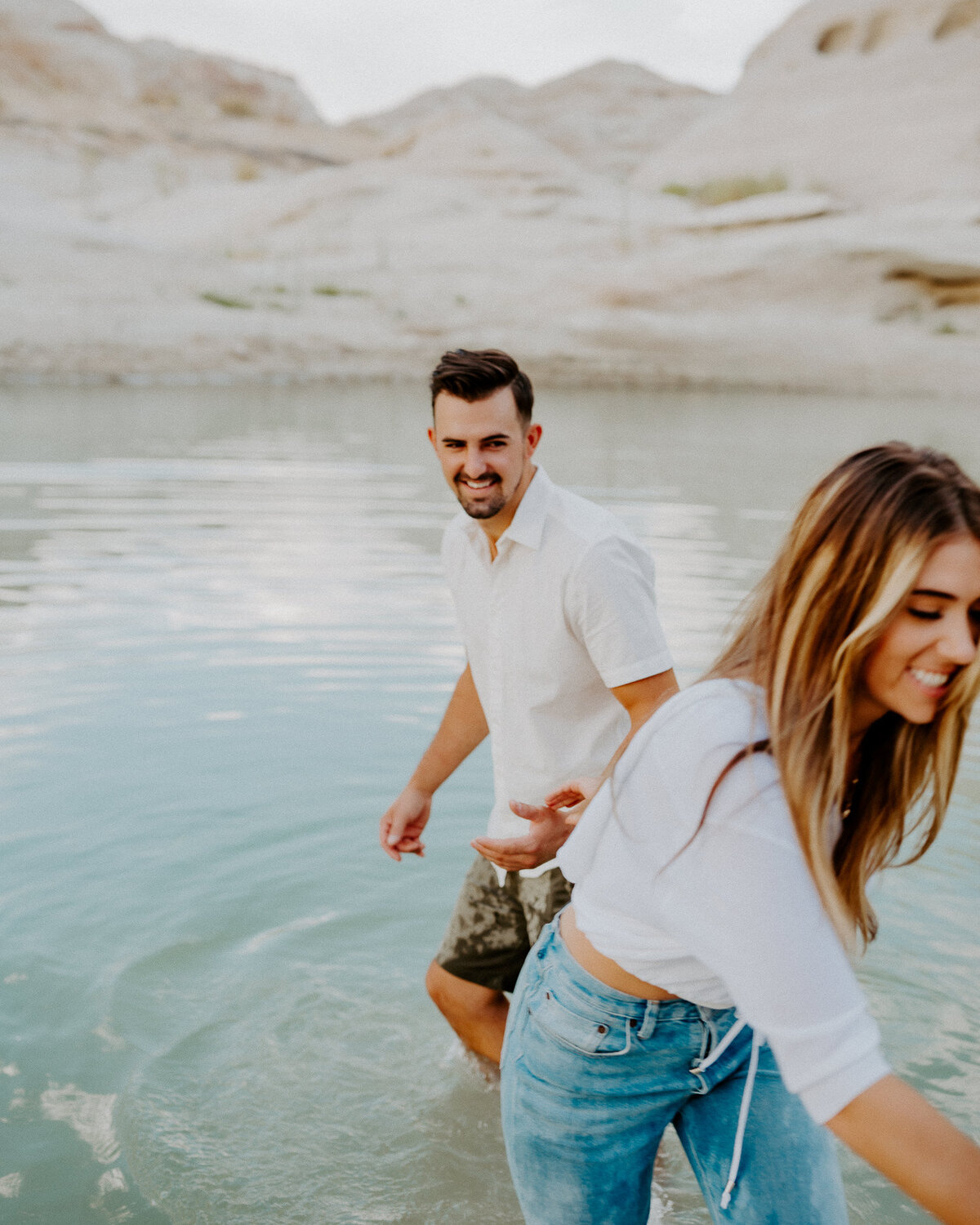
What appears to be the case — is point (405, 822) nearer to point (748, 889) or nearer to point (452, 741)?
point (452, 741)

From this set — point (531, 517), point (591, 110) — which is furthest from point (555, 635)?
point (591, 110)

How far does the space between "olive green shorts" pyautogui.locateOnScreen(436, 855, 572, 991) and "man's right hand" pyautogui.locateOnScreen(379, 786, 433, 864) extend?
181 millimetres

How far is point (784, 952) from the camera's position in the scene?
1.34 metres

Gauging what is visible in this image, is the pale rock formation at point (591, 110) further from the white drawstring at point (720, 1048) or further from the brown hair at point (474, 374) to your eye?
the white drawstring at point (720, 1048)

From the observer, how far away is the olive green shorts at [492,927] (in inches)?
109

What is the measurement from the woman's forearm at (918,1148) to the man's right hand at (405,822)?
173cm

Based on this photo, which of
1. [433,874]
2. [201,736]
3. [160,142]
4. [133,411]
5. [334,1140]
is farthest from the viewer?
[160,142]

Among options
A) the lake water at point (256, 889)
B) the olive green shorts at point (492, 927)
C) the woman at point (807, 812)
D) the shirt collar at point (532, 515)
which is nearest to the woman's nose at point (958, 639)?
the woman at point (807, 812)

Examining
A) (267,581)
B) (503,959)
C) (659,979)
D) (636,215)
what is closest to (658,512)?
(267,581)

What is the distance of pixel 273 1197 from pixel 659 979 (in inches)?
65.6

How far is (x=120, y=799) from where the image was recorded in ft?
16.4

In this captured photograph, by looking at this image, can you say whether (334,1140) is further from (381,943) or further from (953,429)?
(953,429)

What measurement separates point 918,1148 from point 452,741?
182cm

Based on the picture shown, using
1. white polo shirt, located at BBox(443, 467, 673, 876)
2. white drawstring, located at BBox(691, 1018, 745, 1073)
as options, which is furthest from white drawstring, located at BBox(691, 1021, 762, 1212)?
white polo shirt, located at BBox(443, 467, 673, 876)
